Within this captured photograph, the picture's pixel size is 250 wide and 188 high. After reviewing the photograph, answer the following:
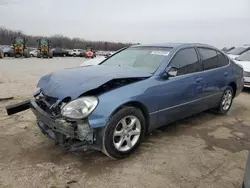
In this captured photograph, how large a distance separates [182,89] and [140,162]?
4.47ft

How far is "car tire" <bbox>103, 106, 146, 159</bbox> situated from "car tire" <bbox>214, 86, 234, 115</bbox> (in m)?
2.51

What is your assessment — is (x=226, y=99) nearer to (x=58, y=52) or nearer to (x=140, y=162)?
(x=140, y=162)

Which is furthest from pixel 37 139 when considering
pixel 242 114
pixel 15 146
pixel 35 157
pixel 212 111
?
pixel 242 114

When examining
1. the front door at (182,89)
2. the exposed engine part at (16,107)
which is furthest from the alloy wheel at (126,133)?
the exposed engine part at (16,107)

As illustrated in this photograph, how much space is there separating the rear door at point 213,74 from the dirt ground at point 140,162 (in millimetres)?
631

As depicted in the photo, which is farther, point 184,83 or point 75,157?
point 184,83

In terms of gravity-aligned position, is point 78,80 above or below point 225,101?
above

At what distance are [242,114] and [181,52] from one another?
257cm

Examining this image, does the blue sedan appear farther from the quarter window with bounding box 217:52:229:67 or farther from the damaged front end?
the quarter window with bounding box 217:52:229:67

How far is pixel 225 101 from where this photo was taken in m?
5.23

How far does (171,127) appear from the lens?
438cm

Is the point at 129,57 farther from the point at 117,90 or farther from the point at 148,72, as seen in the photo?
the point at 117,90

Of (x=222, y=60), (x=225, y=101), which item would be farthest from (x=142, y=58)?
(x=225, y=101)

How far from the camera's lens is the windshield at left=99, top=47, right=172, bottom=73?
376 cm
